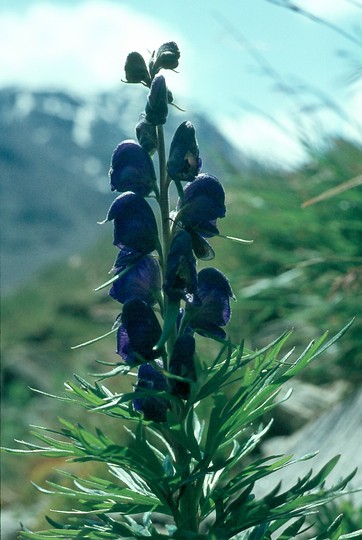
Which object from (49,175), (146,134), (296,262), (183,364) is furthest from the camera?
(49,175)

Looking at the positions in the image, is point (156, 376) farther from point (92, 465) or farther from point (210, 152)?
point (210, 152)

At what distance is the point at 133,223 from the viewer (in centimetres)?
102

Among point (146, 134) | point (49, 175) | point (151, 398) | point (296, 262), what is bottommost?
point (151, 398)

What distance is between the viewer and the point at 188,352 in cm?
95

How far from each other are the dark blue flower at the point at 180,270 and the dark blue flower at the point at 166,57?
0.26 m

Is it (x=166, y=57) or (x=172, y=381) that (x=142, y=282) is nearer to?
(x=172, y=381)

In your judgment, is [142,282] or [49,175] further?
[49,175]

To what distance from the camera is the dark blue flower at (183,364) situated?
37.5 inches

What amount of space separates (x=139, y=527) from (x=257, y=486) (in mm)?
1953

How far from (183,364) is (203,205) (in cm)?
23

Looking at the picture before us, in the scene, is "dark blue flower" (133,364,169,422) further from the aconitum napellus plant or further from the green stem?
the green stem

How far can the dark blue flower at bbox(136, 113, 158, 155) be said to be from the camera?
3.45 ft

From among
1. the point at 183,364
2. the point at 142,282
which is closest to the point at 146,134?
the point at 142,282

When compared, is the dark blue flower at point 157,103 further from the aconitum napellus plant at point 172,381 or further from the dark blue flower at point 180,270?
the dark blue flower at point 180,270
